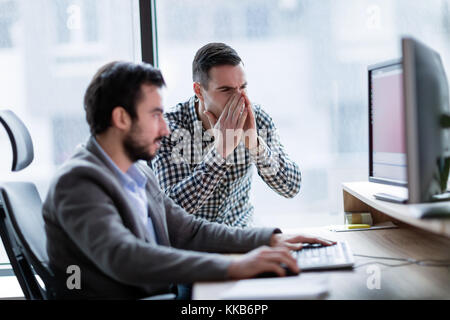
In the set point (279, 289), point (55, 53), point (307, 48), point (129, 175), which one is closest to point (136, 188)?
point (129, 175)

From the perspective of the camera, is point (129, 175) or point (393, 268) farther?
point (129, 175)

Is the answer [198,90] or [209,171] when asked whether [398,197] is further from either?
[198,90]

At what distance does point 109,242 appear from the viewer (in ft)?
3.07

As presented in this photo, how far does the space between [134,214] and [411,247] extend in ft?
2.62

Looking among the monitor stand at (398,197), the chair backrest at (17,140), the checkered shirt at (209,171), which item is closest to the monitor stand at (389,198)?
the monitor stand at (398,197)

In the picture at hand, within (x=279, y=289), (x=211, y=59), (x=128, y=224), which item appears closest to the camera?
(x=279, y=289)

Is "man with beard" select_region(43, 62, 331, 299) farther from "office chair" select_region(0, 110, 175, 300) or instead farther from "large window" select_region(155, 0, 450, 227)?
"large window" select_region(155, 0, 450, 227)

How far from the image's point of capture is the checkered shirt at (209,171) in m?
1.64

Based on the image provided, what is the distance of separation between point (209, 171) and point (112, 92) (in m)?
0.57

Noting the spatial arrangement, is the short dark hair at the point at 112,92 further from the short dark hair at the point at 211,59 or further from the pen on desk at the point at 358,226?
the pen on desk at the point at 358,226

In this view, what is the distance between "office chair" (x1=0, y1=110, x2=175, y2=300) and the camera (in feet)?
3.54

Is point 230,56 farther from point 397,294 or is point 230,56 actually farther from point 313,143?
point 397,294

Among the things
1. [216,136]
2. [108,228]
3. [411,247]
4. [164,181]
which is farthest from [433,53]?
[164,181]

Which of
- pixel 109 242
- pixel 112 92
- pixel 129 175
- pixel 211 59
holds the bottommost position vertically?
pixel 109 242
